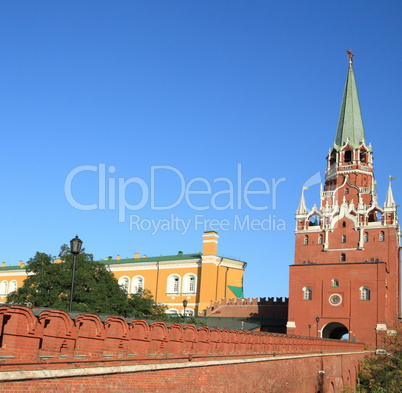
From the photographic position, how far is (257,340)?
72.9ft

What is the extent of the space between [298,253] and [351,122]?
14874mm

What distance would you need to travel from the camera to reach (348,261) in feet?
162

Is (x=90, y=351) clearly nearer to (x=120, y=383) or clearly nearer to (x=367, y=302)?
(x=120, y=383)

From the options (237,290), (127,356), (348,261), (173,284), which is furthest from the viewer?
(173,284)

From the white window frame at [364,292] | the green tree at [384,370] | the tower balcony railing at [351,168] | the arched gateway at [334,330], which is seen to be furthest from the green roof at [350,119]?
the green tree at [384,370]

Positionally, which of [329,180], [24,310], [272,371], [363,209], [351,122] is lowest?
[272,371]

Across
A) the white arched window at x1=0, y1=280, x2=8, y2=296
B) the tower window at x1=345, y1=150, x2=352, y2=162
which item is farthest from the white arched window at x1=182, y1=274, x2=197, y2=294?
the white arched window at x1=0, y1=280, x2=8, y2=296

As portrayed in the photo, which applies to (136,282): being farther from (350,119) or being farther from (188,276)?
(350,119)

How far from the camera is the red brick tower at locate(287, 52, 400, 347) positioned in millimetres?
46781

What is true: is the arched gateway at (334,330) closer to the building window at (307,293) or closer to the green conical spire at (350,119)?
the building window at (307,293)

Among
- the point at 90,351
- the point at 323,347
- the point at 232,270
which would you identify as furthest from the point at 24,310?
the point at 232,270

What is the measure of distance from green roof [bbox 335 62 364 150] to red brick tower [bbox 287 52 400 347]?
0.69 metres

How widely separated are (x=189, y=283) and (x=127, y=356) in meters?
48.7

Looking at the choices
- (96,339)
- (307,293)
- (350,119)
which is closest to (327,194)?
(350,119)
